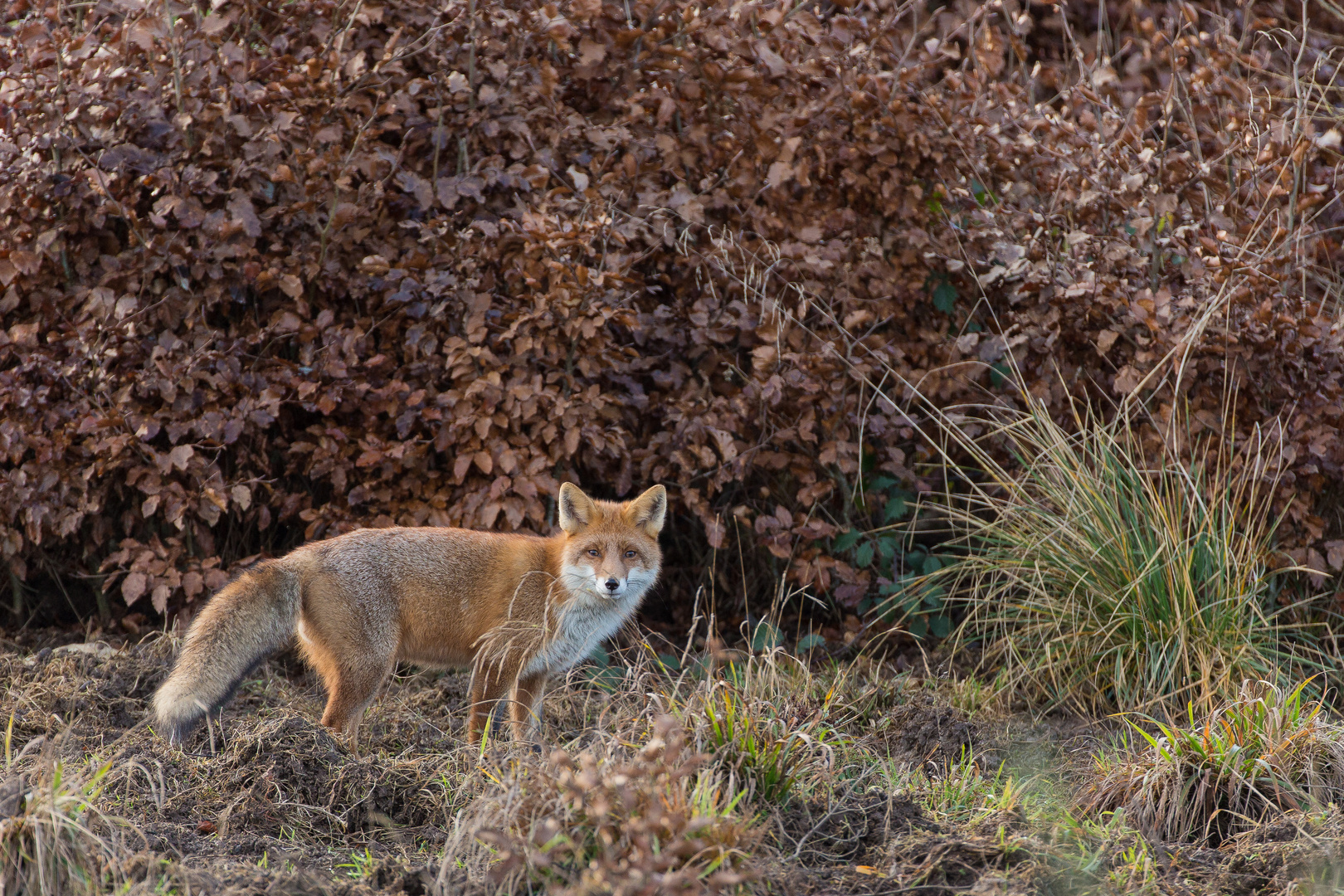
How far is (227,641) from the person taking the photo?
4.61 m

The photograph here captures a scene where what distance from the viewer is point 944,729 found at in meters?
4.96

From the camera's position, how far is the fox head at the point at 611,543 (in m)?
5.30

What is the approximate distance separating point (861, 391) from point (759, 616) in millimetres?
1311

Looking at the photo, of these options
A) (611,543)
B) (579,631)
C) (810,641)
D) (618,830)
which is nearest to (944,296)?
(810,641)

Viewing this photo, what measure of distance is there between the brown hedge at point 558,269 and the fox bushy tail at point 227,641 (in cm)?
103

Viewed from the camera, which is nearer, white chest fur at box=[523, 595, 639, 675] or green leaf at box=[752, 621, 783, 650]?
white chest fur at box=[523, 595, 639, 675]

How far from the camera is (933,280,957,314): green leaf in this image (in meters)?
6.55

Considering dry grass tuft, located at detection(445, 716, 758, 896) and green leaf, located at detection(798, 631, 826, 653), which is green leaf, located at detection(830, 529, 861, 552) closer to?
green leaf, located at detection(798, 631, 826, 653)

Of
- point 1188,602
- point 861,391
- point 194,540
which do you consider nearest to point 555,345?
point 861,391

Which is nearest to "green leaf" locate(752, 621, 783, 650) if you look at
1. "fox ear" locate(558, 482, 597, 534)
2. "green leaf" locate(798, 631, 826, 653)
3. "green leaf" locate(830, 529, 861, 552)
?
"green leaf" locate(798, 631, 826, 653)

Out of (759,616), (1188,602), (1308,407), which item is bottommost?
(759,616)

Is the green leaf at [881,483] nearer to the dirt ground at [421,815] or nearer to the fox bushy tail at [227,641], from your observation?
the dirt ground at [421,815]

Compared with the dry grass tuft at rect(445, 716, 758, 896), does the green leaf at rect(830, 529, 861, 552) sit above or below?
below

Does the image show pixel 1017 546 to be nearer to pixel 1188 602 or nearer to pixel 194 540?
pixel 1188 602
